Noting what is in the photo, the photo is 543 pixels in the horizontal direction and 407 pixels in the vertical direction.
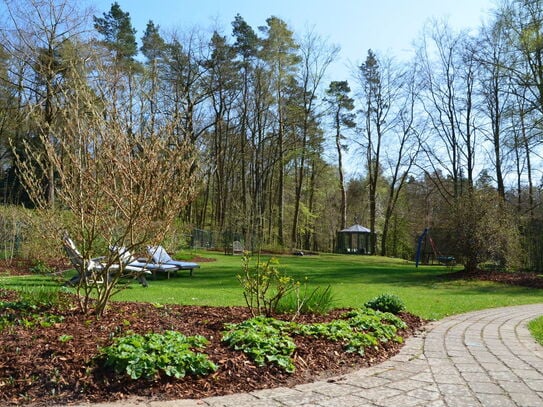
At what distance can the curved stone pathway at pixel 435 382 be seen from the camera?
316 centimetres

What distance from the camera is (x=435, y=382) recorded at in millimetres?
3621

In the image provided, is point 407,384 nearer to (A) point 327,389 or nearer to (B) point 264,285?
(A) point 327,389

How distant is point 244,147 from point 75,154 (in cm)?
2829

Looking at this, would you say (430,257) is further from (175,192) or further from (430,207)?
(175,192)

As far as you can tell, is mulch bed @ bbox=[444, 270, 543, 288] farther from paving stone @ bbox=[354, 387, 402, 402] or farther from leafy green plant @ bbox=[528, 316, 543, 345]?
paving stone @ bbox=[354, 387, 402, 402]

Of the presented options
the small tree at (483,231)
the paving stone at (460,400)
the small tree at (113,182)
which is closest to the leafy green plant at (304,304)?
the small tree at (113,182)

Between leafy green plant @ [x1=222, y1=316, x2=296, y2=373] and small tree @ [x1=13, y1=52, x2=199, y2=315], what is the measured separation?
1.49 meters

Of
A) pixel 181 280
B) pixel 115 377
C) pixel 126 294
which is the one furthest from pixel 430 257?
pixel 115 377

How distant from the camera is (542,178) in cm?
2319

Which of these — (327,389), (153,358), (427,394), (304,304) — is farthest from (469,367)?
(153,358)

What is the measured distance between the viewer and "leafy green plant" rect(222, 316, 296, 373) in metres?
3.83

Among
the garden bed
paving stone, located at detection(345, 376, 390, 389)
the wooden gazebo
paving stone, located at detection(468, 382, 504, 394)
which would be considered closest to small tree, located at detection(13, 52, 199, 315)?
the garden bed

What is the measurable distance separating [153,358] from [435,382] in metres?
2.14

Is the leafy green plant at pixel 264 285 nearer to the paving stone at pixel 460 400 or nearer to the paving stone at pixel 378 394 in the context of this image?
the paving stone at pixel 378 394
